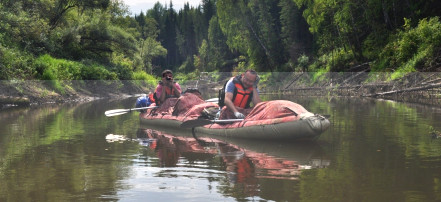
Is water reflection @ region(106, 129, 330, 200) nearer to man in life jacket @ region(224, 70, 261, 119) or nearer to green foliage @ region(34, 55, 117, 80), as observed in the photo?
man in life jacket @ region(224, 70, 261, 119)

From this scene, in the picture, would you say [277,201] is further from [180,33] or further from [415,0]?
[180,33]

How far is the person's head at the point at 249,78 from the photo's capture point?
12320mm

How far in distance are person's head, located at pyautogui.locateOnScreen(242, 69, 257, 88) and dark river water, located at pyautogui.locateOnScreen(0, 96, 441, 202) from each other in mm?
1733

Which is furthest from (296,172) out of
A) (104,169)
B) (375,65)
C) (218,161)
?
(375,65)

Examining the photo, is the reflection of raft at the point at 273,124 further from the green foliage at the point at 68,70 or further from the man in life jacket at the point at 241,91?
the green foliage at the point at 68,70

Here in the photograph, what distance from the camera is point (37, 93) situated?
2488 centimetres

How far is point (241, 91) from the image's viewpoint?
12.6m

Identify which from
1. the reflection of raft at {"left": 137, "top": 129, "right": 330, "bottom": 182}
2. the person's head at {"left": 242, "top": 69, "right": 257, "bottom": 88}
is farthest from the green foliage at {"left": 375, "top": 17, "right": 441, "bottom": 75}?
the reflection of raft at {"left": 137, "top": 129, "right": 330, "bottom": 182}

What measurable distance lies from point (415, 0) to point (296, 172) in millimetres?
27105

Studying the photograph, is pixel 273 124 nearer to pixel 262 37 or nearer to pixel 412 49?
pixel 412 49

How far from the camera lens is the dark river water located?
6355mm

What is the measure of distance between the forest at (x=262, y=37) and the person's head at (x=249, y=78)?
14385 millimetres

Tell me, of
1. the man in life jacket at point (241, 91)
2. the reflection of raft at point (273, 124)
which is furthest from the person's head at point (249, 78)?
the reflection of raft at point (273, 124)

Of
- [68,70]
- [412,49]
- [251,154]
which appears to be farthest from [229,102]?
[68,70]
